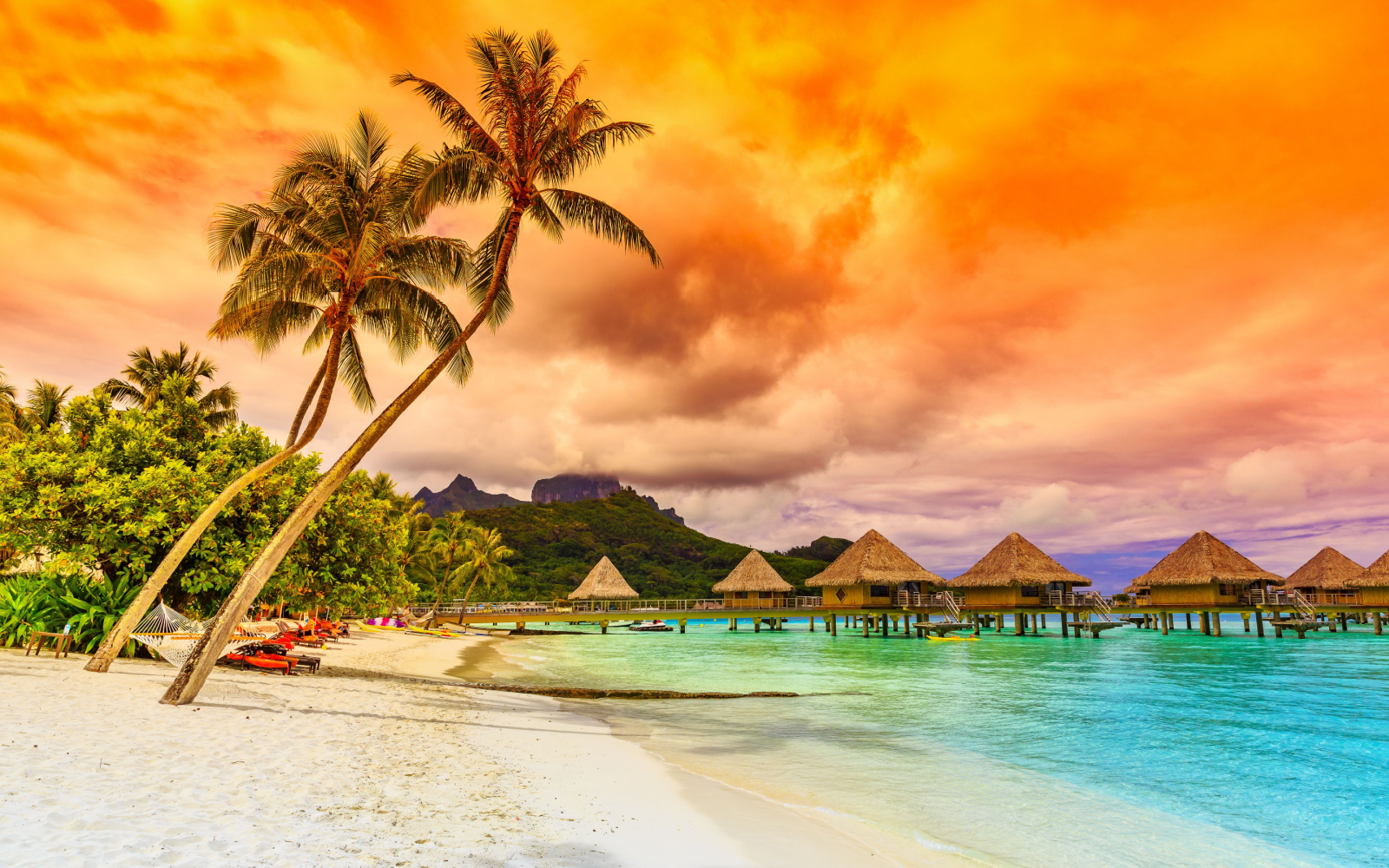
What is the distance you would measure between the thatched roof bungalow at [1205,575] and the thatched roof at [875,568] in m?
14.5

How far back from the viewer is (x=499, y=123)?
12227mm

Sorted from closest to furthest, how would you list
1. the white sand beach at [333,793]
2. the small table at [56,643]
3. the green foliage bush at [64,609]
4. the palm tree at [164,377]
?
the white sand beach at [333,793] < the small table at [56,643] < the green foliage bush at [64,609] < the palm tree at [164,377]

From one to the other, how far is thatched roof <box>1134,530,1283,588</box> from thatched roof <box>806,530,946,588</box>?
47.0 ft

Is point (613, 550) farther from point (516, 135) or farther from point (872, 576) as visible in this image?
point (516, 135)

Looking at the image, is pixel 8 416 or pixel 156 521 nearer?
pixel 156 521

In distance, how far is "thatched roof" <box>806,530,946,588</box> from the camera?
41.5 metres

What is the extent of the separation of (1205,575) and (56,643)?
2048 inches

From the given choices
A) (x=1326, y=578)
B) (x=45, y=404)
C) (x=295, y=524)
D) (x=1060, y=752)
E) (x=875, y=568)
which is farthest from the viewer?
(x=1326, y=578)

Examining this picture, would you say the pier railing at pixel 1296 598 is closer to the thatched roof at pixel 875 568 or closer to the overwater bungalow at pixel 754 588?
the thatched roof at pixel 875 568

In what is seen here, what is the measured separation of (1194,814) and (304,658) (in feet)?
53.0

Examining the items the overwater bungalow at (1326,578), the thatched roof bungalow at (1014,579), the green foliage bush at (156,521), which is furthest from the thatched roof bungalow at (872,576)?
the green foliage bush at (156,521)

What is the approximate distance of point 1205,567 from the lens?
1614 inches

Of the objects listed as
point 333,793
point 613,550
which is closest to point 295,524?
point 333,793

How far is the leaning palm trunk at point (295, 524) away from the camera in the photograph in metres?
9.25
